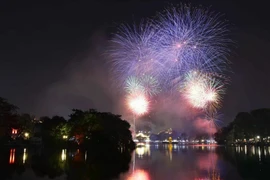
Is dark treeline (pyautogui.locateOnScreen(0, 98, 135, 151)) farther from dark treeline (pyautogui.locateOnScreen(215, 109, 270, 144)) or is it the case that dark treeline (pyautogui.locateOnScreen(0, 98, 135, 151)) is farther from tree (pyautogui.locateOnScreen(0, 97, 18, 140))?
dark treeline (pyautogui.locateOnScreen(215, 109, 270, 144))

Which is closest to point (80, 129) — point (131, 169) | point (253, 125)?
point (131, 169)

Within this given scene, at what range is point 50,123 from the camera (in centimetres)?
8431

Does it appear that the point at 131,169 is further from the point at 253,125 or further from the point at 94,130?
the point at 253,125

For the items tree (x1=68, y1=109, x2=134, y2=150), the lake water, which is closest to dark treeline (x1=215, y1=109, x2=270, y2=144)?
tree (x1=68, y1=109, x2=134, y2=150)

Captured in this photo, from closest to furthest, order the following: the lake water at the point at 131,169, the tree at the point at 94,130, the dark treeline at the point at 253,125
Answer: the lake water at the point at 131,169 → the tree at the point at 94,130 → the dark treeline at the point at 253,125

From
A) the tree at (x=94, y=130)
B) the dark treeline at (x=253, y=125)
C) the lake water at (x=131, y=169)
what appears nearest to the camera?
the lake water at (x=131, y=169)

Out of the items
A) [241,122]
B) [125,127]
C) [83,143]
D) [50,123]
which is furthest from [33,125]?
[241,122]

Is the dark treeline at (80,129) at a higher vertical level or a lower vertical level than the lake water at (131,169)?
higher

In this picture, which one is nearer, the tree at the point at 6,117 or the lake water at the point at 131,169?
the lake water at the point at 131,169

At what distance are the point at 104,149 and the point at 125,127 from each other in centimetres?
2147

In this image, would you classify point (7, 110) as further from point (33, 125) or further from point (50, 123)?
point (33, 125)

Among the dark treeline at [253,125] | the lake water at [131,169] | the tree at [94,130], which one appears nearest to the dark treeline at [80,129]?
the tree at [94,130]

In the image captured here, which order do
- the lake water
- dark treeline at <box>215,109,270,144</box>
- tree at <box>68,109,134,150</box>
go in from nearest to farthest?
the lake water, tree at <box>68,109,134,150</box>, dark treeline at <box>215,109,270,144</box>

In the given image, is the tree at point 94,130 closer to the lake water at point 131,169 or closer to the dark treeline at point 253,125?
the lake water at point 131,169
